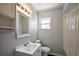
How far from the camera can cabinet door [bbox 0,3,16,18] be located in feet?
4.16

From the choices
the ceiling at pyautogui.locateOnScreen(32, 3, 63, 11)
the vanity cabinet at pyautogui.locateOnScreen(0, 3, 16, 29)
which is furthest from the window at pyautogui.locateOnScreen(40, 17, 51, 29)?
the vanity cabinet at pyautogui.locateOnScreen(0, 3, 16, 29)

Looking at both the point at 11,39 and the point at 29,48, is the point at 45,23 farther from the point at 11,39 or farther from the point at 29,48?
the point at 11,39

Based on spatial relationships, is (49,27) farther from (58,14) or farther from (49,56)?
(49,56)

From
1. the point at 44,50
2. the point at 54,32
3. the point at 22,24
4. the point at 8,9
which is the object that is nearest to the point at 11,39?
the point at 22,24

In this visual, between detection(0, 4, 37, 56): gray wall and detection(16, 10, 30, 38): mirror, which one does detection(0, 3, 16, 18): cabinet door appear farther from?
detection(0, 4, 37, 56): gray wall

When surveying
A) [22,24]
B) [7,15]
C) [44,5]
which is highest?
[44,5]

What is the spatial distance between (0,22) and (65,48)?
107 centimetres

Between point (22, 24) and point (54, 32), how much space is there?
541mm

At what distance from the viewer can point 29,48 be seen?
4.85ft

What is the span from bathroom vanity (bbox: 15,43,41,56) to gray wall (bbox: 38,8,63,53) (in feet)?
0.47

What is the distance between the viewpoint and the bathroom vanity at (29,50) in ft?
4.60

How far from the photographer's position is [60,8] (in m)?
1.47

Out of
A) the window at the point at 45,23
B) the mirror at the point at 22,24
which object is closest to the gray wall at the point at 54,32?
the window at the point at 45,23

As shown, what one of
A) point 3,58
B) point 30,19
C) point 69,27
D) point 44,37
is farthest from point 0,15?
point 69,27
